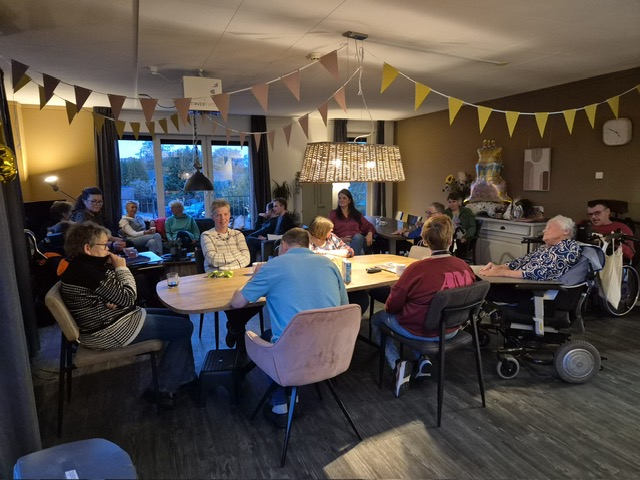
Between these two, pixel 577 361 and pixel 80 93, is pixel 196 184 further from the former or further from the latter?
pixel 577 361

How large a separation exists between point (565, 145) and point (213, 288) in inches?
197

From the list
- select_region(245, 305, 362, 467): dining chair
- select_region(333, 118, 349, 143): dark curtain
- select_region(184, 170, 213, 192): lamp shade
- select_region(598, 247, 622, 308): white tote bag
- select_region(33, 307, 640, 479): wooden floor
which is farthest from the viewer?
select_region(333, 118, 349, 143): dark curtain

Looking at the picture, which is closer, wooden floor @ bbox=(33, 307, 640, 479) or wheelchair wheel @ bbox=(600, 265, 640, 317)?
wooden floor @ bbox=(33, 307, 640, 479)

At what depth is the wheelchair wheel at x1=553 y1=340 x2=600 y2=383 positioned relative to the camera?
2.82 m

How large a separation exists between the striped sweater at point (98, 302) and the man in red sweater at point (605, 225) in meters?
4.42

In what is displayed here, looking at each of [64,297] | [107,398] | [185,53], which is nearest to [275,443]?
[107,398]

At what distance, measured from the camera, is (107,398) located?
2725mm

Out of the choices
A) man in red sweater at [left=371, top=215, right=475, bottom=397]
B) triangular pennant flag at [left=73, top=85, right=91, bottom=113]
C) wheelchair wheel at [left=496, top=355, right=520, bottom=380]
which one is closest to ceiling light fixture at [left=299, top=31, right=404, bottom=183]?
man in red sweater at [left=371, top=215, right=475, bottom=397]

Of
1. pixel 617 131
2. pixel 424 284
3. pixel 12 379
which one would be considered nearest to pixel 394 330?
pixel 424 284

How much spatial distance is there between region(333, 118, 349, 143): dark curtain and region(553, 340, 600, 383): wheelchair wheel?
6657mm

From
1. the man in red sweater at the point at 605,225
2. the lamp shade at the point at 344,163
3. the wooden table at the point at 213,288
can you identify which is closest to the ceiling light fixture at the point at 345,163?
the lamp shade at the point at 344,163

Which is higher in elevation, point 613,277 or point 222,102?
point 222,102

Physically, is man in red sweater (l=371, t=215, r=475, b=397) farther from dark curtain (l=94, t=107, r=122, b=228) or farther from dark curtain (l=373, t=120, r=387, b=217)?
dark curtain (l=373, t=120, r=387, b=217)

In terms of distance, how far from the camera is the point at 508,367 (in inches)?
114
